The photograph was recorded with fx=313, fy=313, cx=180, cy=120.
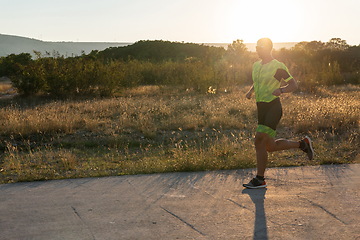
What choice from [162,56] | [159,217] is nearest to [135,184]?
[159,217]

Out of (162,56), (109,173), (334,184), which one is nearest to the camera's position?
(334,184)

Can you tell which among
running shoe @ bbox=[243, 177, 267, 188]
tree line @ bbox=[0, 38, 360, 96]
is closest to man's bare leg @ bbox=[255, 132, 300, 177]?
running shoe @ bbox=[243, 177, 267, 188]

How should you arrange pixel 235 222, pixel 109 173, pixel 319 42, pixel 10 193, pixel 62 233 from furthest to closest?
pixel 319 42
pixel 109 173
pixel 10 193
pixel 235 222
pixel 62 233

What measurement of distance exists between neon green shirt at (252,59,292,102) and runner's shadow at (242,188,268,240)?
1.22 m

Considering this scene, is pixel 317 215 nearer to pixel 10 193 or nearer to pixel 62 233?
pixel 62 233

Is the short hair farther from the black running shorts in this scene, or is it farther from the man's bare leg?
the man's bare leg

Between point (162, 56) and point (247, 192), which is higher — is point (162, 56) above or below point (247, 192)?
above

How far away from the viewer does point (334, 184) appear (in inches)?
172

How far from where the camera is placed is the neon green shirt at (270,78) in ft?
13.4

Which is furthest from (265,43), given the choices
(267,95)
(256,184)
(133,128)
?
(133,128)

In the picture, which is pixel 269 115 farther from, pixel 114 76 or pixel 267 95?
pixel 114 76

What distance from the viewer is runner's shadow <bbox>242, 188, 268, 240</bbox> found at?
296cm

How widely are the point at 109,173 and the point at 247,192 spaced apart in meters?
2.26

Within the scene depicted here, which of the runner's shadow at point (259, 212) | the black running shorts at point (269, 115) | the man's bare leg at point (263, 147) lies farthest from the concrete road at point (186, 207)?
the black running shorts at point (269, 115)
